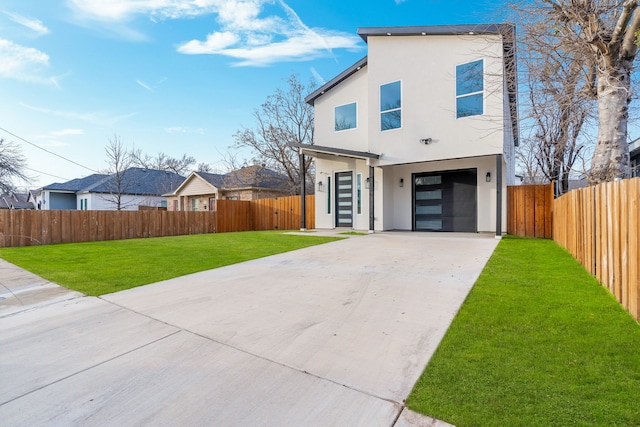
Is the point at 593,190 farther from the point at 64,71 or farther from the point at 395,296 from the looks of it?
the point at 64,71

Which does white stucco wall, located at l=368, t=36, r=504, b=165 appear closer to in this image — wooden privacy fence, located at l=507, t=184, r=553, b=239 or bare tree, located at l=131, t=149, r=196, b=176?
wooden privacy fence, located at l=507, t=184, r=553, b=239

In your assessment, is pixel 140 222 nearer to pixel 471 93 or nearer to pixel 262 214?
pixel 262 214

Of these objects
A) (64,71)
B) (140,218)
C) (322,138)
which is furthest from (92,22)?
(322,138)

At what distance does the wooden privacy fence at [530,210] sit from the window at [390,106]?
4.22m

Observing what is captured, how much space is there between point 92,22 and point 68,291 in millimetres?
12605

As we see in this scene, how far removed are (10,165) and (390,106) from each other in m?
20.0

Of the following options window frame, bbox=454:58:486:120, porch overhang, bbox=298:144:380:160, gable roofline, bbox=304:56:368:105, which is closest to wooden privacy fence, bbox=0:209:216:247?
porch overhang, bbox=298:144:380:160

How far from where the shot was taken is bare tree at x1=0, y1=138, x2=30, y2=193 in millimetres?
17438

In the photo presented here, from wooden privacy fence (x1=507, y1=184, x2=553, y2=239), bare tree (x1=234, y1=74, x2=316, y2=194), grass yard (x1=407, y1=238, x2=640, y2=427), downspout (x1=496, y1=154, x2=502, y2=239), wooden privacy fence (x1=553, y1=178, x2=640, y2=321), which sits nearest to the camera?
grass yard (x1=407, y1=238, x2=640, y2=427)

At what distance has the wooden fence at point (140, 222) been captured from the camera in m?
11.0

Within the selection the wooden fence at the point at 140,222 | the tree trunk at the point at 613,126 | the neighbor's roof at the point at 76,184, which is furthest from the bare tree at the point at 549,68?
the neighbor's roof at the point at 76,184

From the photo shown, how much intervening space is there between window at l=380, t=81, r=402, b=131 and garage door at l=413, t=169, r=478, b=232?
2.37 meters

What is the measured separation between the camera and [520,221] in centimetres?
1025

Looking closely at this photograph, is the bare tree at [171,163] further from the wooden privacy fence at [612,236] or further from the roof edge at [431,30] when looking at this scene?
the wooden privacy fence at [612,236]
